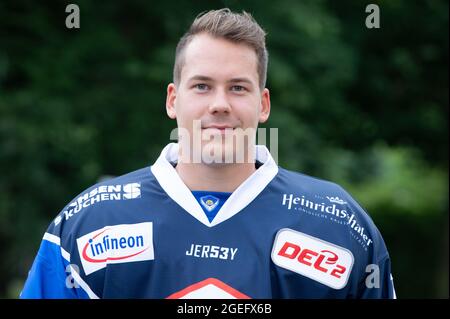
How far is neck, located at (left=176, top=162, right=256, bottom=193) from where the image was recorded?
4.04 metres

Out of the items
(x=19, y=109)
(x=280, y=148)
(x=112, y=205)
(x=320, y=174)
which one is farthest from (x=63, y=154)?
(x=112, y=205)

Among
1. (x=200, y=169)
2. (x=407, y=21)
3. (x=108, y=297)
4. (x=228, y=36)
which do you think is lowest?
(x=108, y=297)

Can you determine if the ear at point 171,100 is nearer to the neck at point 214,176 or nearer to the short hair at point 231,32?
the short hair at point 231,32

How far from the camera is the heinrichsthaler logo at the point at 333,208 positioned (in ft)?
13.2

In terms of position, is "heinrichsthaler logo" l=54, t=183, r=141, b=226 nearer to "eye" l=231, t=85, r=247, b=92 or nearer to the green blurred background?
"eye" l=231, t=85, r=247, b=92

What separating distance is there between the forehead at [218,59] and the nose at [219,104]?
0.08 metres

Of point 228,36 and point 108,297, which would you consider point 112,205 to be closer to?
point 108,297

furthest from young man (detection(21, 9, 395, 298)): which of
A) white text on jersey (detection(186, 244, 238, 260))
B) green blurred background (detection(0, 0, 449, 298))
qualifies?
green blurred background (detection(0, 0, 449, 298))

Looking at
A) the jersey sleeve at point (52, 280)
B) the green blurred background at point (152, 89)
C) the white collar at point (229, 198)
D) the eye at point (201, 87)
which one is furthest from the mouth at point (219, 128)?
the green blurred background at point (152, 89)

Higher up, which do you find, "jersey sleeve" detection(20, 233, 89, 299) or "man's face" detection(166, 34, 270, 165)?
"man's face" detection(166, 34, 270, 165)

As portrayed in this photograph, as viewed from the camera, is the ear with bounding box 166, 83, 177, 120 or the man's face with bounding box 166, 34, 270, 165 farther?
the ear with bounding box 166, 83, 177, 120

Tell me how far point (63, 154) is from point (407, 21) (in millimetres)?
4880

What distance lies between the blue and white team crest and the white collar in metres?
0.04

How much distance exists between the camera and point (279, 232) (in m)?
3.97
